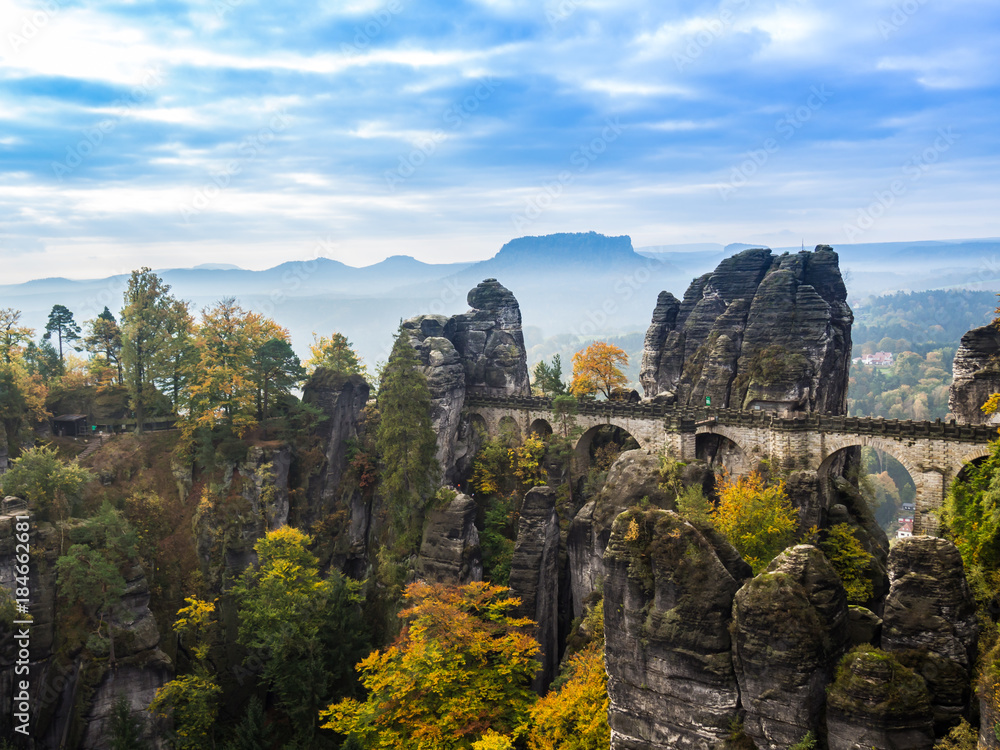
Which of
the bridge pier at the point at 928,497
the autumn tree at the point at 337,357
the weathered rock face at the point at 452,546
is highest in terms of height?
the autumn tree at the point at 337,357

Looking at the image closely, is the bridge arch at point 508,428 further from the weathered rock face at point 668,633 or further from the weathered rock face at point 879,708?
the weathered rock face at point 879,708

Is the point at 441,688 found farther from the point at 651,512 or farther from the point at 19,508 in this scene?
the point at 19,508

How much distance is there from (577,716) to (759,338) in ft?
104

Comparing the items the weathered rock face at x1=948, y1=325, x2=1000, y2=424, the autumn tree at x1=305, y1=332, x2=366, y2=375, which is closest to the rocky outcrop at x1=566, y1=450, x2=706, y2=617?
the weathered rock face at x1=948, y1=325, x2=1000, y2=424

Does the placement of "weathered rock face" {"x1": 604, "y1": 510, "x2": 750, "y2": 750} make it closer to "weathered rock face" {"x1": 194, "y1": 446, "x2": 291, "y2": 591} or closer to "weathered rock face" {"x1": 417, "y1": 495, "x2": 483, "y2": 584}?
"weathered rock face" {"x1": 417, "y1": 495, "x2": 483, "y2": 584}

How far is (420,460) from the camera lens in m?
41.8

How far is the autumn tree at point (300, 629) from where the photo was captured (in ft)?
111

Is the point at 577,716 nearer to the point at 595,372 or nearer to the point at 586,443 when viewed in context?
the point at 586,443

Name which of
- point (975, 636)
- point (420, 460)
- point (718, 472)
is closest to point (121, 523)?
point (420, 460)

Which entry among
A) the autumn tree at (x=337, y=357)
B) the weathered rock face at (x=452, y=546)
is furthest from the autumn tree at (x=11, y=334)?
the weathered rock face at (x=452, y=546)

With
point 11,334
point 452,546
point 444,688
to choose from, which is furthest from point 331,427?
point 444,688

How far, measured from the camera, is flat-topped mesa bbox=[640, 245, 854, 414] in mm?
44906

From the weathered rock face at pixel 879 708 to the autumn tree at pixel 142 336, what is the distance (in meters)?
45.7

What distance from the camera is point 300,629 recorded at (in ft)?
118
